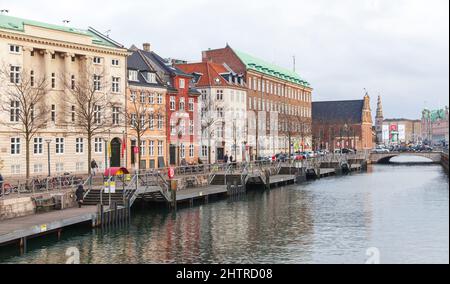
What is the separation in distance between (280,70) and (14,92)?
76.3 metres

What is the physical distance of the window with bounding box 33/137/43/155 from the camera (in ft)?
196

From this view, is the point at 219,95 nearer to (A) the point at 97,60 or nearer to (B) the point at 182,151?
(B) the point at 182,151

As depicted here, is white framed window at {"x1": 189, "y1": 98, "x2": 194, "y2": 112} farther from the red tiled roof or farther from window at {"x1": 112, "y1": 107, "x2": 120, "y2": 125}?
window at {"x1": 112, "y1": 107, "x2": 120, "y2": 125}

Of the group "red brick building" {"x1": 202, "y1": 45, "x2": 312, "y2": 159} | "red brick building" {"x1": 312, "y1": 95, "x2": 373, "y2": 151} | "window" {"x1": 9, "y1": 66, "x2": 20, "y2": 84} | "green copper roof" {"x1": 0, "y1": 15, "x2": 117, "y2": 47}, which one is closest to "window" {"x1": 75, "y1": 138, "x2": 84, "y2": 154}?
"window" {"x1": 9, "y1": 66, "x2": 20, "y2": 84}

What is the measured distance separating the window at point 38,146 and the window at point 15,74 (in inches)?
242

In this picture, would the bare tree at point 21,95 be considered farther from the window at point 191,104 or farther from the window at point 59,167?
the window at point 191,104

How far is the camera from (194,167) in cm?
6438

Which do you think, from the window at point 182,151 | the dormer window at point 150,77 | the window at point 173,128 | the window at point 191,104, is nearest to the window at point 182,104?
the window at point 191,104

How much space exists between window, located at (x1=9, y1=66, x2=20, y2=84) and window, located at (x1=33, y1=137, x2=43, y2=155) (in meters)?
6.14

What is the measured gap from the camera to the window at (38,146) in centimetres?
5964

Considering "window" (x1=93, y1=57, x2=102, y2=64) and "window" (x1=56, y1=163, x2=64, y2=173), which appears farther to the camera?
"window" (x1=93, y1=57, x2=102, y2=64)
